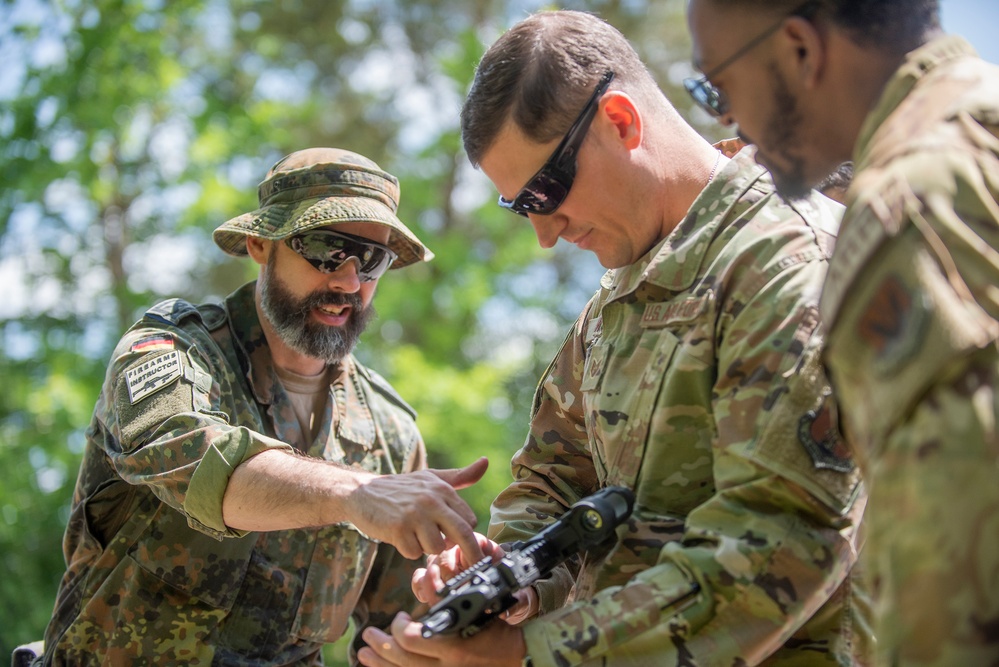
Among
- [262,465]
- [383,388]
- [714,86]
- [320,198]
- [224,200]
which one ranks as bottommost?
[224,200]

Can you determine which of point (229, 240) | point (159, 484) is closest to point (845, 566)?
point (159, 484)

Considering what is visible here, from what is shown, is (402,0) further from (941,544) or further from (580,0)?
(941,544)

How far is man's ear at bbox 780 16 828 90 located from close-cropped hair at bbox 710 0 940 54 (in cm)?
5

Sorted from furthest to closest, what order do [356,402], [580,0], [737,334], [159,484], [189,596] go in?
[580,0] < [356,402] < [189,596] < [159,484] < [737,334]

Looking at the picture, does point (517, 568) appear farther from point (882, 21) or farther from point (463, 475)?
point (882, 21)

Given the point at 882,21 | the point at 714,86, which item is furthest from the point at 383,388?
the point at 882,21

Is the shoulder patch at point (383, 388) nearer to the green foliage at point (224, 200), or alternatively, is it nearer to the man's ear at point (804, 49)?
the man's ear at point (804, 49)

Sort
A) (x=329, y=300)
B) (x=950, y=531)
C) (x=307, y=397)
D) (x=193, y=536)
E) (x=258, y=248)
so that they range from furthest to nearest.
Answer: (x=258, y=248) < (x=307, y=397) < (x=329, y=300) < (x=193, y=536) < (x=950, y=531)

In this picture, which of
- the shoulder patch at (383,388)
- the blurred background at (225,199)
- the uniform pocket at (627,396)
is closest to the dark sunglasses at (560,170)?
the uniform pocket at (627,396)

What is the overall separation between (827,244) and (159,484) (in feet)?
8.14

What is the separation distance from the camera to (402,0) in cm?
1842

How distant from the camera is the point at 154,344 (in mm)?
4020

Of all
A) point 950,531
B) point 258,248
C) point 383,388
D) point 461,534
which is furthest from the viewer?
point 383,388

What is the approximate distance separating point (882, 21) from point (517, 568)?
1476mm
